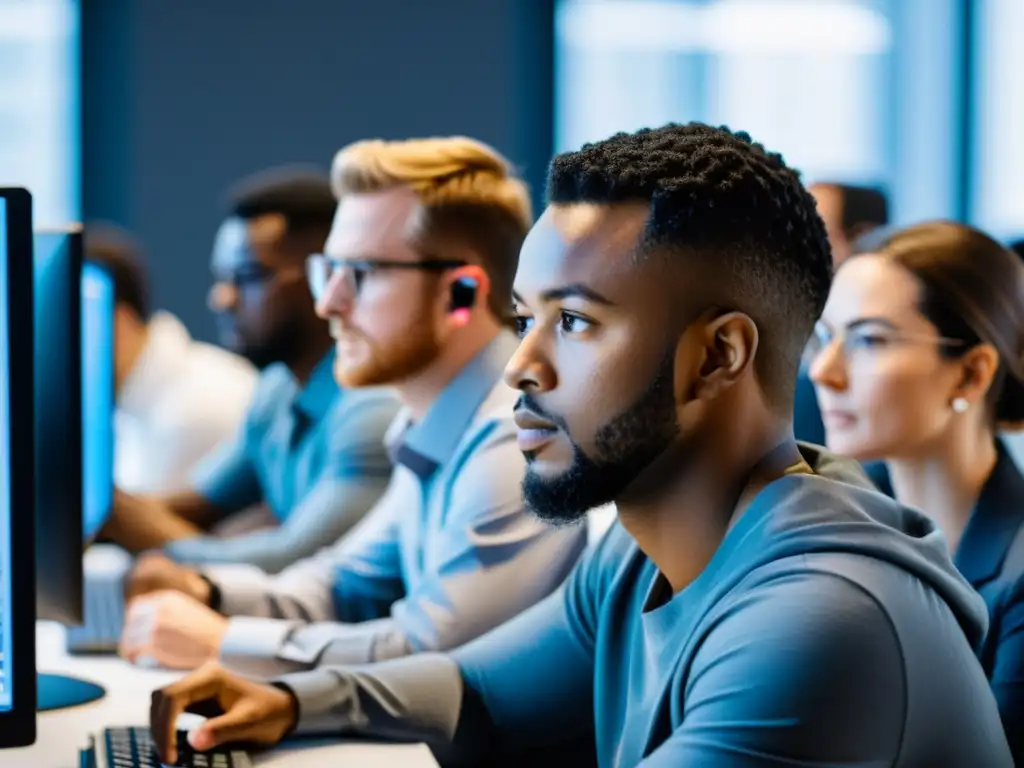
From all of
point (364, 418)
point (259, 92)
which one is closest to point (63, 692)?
point (364, 418)

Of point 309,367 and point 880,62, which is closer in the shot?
point 309,367

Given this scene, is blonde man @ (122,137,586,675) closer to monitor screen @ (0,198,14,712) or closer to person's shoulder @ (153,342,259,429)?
monitor screen @ (0,198,14,712)

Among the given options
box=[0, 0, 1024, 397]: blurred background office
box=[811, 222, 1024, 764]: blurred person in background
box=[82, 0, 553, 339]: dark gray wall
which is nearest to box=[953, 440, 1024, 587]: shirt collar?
box=[811, 222, 1024, 764]: blurred person in background

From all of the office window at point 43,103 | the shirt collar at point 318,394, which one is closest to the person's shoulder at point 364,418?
the shirt collar at point 318,394

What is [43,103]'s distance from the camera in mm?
5488

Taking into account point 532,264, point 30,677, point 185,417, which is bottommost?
point 185,417

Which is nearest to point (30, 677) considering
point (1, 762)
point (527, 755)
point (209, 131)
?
point (1, 762)

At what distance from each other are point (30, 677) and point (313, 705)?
0.27 meters

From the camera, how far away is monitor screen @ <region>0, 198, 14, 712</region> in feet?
4.30

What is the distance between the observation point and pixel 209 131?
5.49m

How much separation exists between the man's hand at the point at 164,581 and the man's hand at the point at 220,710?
28.3 inches

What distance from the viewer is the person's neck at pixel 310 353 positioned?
296 centimetres

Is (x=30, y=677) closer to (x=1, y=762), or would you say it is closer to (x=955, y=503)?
(x=1, y=762)

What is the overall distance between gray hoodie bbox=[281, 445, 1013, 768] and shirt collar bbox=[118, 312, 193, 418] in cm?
269
